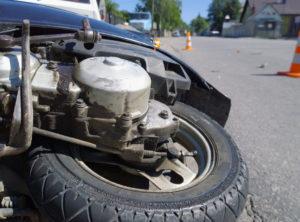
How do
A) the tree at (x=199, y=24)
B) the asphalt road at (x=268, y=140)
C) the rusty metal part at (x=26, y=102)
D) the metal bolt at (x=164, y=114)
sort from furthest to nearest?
the tree at (x=199, y=24) < the asphalt road at (x=268, y=140) < the metal bolt at (x=164, y=114) < the rusty metal part at (x=26, y=102)

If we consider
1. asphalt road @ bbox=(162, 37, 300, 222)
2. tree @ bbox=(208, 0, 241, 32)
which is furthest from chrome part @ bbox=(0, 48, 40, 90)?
tree @ bbox=(208, 0, 241, 32)

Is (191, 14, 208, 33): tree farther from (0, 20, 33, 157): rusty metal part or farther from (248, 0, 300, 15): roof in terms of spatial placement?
(0, 20, 33, 157): rusty metal part

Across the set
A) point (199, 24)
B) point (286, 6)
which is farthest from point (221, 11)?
point (286, 6)

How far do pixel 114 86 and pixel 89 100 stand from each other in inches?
5.6

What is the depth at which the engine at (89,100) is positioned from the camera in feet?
5.58

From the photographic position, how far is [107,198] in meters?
1.58

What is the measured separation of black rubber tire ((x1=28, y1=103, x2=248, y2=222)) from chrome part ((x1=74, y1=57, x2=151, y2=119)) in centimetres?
33

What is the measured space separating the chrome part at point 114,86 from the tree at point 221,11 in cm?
8530

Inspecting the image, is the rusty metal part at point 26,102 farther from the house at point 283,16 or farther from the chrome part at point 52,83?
the house at point 283,16

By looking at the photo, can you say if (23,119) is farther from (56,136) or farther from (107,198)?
(107,198)

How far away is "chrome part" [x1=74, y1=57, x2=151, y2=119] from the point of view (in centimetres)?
170

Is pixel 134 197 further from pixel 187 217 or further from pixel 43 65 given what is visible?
pixel 43 65

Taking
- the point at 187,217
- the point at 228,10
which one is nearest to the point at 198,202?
the point at 187,217

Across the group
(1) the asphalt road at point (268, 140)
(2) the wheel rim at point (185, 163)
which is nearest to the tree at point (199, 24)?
(1) the asphalt road at point (268, 140)
